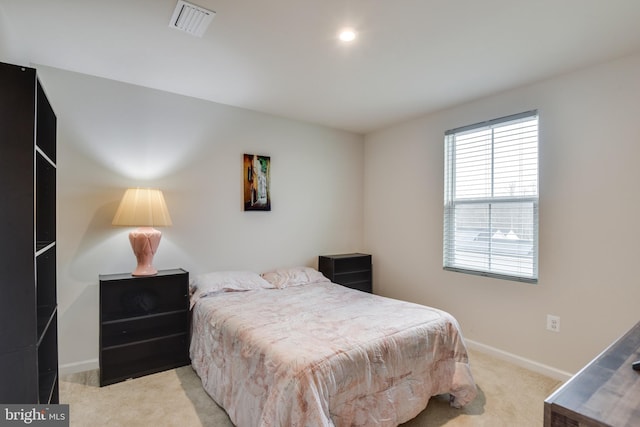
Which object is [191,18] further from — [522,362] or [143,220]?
[522,362]

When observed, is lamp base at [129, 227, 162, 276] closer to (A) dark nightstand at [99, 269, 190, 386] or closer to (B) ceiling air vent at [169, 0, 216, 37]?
(A) dark nightstand at [99, 269, 190, 386]

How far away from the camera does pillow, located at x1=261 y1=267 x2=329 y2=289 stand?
3.26m

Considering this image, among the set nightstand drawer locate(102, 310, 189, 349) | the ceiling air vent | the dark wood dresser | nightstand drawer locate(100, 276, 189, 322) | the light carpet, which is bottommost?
the light carpet

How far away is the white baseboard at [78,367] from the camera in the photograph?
8.30 feet

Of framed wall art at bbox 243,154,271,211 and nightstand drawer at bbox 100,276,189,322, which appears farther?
framed wall art at bbox 243,154,271,211

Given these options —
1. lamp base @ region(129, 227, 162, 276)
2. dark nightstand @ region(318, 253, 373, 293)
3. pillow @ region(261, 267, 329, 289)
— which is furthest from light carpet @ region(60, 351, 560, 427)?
dark nightstand @ region(318, 253, 373, 293)

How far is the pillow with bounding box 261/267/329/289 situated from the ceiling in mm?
1804

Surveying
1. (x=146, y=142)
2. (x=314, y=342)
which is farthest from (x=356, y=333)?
(x=146, y=142)

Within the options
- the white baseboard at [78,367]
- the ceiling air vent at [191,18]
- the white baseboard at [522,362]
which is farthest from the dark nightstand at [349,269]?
the ceiling air vent at [191,18]

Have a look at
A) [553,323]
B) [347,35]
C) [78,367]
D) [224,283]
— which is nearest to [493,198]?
[553,323]

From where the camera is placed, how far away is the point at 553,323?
8.48ft

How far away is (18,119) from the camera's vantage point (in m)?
1.23

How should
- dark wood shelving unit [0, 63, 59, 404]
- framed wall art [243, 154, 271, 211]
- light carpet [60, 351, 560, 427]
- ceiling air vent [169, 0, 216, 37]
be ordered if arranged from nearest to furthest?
dark wood shelving unit [0, 63, 59, 404] < ceiling air vent [169, 0, 216, 37] < light carpet [60, 351, 560, 427] < framed wall art [243, 154, 271, 211]

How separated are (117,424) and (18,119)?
1773mm
